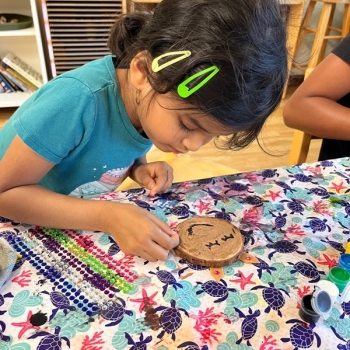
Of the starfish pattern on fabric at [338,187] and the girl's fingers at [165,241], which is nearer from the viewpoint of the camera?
the girl's fingers at [165,241]

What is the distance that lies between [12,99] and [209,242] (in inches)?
80.3

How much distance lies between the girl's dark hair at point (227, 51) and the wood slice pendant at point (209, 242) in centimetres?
17

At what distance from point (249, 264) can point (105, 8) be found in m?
1.91

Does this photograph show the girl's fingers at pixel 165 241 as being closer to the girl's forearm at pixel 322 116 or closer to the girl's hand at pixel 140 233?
the girl's hand at pixel 140 233

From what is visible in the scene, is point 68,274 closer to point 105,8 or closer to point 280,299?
point 280,299

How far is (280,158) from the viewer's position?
7.22ft

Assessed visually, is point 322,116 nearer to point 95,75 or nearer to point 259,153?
point 95,75

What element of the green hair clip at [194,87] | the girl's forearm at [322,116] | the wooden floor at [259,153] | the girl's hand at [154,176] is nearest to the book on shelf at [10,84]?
the wooden floor at [259,153]

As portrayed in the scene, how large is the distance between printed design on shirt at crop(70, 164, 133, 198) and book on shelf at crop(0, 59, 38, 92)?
1.73m

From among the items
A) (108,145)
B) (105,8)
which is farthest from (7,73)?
(108,145)

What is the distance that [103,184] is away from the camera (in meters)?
0.84

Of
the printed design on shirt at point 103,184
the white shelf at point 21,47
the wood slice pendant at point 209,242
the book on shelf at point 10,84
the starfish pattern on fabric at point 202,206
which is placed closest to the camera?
the wood slice pendant at point 209,242

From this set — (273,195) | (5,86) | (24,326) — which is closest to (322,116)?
(273,195)

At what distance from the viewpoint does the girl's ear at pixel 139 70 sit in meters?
0.61
